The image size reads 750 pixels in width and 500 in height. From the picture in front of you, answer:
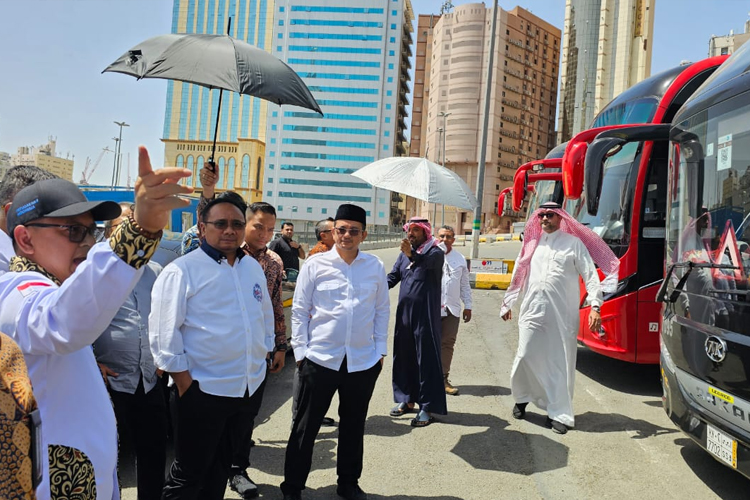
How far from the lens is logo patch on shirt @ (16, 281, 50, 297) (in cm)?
159

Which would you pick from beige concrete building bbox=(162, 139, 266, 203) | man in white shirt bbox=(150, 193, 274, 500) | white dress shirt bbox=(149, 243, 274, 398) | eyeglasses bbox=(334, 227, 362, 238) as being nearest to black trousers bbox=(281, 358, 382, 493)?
man in white shirt bbox=(150, 193, 274, 500)

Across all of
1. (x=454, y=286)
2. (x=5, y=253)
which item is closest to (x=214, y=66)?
(x=5, y=253)

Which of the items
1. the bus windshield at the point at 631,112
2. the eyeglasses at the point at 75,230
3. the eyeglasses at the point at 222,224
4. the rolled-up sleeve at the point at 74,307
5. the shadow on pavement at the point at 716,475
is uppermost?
the bus windshield at the point at 631,112

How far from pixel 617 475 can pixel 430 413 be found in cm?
184

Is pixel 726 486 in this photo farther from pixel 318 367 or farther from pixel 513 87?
pixel 513 87

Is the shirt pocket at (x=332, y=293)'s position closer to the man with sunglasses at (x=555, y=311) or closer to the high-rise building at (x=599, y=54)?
the man with sunglasses at (x=555, y=311)

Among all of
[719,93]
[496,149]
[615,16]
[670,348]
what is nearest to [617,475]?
[670,348]

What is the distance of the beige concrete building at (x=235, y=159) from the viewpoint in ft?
364

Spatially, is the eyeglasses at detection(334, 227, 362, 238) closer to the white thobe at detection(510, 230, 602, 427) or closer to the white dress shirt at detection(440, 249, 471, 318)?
the white thobe at detection(510, 230, 602, 427)

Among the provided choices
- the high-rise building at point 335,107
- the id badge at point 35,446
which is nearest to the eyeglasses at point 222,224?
the id badge at point 35,446

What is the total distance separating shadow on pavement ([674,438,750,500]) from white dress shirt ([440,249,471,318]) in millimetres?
2656

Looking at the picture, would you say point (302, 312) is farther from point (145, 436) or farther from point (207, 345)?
point (145, 436)

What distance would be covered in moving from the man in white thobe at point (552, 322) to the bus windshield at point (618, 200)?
4.32 feet

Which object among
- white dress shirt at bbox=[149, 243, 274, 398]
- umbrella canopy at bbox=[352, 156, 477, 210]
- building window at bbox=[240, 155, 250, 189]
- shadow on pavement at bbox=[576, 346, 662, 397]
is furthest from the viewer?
building window at bbox=[240, 155, 250, 189]
